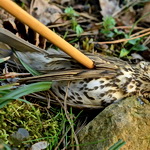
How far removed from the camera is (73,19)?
117 inches

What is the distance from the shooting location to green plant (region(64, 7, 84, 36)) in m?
2.83

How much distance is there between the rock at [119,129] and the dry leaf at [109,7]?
1.79m

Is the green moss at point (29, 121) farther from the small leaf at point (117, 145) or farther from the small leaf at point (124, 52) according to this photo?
the small leaf at point (124, 52)

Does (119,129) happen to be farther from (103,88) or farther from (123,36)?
(123,36)

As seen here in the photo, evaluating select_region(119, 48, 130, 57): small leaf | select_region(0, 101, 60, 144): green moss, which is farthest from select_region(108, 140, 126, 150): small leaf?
select_region(119, 48, 130, 57): small leaf

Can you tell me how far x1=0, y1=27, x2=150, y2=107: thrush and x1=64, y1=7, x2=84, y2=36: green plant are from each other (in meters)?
0.85

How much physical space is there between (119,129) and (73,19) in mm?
1590

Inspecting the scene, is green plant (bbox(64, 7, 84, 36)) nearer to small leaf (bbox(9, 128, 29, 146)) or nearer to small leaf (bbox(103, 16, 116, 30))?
small leaf (bbox(103, 16, 116, 30))

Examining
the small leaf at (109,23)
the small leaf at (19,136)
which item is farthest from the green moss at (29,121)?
the small leaf at (109,23)

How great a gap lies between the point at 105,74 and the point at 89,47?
813 mm

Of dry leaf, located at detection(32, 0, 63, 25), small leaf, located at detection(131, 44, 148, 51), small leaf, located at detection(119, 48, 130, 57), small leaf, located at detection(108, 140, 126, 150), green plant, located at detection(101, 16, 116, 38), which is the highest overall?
dry leaf, located at detection(32, 0, 63, 25)

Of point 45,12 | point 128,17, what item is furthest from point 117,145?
point 128,17

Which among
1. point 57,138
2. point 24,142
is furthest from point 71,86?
point 24,142

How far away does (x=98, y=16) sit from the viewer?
3344mm
